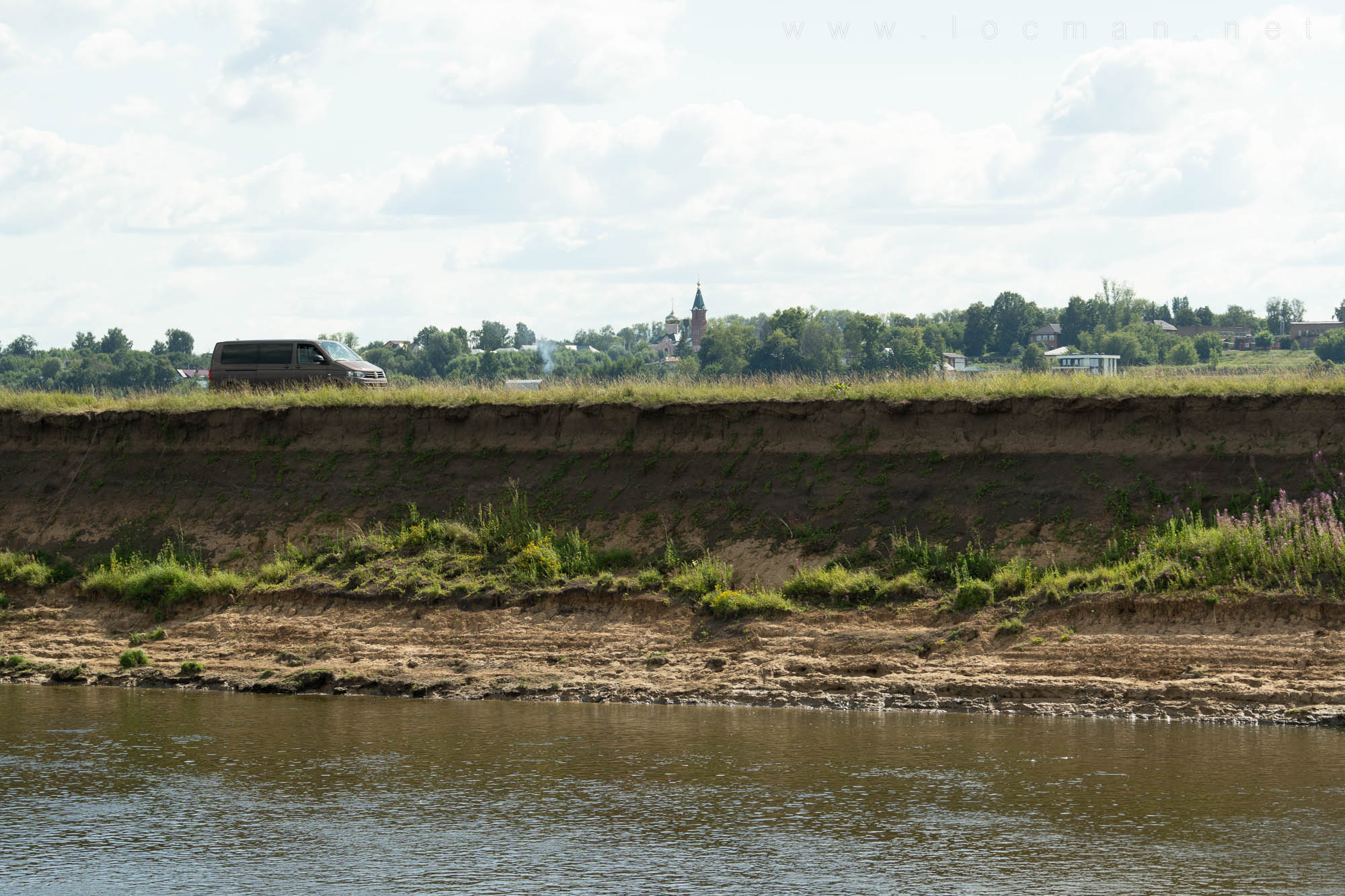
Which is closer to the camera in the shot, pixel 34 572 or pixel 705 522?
pixel 705 522

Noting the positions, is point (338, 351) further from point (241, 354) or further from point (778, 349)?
point (778, 349)

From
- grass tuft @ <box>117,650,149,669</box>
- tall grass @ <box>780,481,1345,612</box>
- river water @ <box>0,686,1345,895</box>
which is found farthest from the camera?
grass tuft @ <box>117,650,149,669</box>

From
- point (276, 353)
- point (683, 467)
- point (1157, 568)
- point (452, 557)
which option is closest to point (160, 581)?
point (452, 557)

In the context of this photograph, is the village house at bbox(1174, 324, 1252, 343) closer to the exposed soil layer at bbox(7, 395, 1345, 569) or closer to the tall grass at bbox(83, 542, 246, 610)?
the exposed soil layer at bbox(7, 395, 1345, 569)

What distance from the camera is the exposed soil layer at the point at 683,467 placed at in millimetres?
21266

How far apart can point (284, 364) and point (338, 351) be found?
137 cm

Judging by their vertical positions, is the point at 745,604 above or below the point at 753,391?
below

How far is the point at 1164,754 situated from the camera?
14203 millimetres

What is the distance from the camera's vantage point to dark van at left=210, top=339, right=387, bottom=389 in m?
32.1

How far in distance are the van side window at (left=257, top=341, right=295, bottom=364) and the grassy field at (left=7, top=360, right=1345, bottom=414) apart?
8.04ft

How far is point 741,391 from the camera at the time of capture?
25.3 m

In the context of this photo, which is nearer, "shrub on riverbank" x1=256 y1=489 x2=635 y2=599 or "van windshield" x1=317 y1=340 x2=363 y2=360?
"shrub on riverbank" x1=256 y1=489 x2=635 y2=599

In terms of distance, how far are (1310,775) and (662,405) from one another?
1419 centimetres

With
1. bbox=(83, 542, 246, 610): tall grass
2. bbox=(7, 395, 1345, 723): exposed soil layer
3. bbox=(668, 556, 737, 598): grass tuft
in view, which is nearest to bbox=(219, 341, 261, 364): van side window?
bbox=(7, 395, 1345, 723): exposed soil layer
